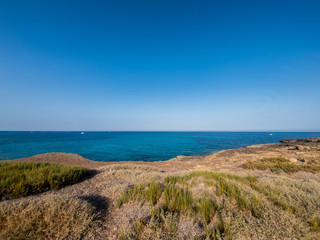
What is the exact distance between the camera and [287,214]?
3.31 meters

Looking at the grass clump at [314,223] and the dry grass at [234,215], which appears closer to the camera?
the dry grass at [234,215]

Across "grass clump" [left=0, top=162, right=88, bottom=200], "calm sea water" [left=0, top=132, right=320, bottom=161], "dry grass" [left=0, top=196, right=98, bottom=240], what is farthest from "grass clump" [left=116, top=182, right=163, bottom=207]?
"calm sea water" [left=0, top=132, right=320, bottom=161]

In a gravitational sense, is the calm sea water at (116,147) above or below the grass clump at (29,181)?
below

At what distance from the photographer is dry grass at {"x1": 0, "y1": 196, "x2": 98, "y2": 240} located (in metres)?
2.75

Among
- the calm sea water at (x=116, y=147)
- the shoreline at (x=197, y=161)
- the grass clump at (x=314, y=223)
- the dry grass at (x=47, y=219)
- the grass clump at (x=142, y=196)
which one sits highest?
the dry grass at (x=47, y=219)

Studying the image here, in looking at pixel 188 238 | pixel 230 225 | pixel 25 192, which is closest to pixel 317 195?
pixel 230 225

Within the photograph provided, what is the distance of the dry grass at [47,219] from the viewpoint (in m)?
2.75

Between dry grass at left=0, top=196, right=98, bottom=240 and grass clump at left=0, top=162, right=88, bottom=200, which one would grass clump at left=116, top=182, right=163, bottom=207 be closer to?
dry grass at left=0, top=196, right=98, bottom=240

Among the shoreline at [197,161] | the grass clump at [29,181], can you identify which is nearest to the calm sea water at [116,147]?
the shoreline at [197,161]

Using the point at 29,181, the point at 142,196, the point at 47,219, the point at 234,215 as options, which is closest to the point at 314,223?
the point at 234,215

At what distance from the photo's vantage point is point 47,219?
3.08 metres

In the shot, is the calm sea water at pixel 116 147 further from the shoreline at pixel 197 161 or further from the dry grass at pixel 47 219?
the dry grass at pixel 47 219

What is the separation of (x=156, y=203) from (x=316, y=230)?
12.8 feet

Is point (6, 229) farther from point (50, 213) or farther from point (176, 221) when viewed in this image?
point (176, 221)
